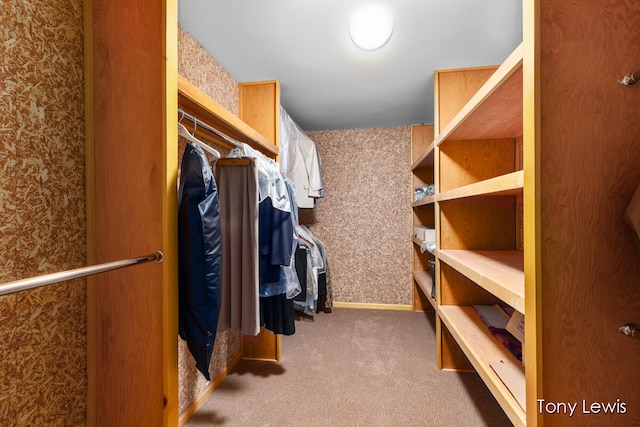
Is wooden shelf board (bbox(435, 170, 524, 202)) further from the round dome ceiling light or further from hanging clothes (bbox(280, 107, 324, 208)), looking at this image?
hanging clothes (bbox(280, 107, 324, 208))

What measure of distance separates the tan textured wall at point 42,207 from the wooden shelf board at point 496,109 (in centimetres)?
123

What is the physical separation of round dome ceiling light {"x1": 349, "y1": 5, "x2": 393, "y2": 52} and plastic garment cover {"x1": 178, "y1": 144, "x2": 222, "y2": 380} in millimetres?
1035

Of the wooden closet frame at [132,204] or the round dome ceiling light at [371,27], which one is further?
the round dome ceiling light at [371,27]

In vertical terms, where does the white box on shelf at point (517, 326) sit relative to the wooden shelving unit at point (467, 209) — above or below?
below

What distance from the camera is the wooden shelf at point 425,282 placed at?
1.97 meters

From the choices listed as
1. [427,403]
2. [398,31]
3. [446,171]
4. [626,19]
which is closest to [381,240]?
[446,171]

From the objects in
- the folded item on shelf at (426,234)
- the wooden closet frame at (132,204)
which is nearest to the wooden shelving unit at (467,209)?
the folded item on shelf at (426,234)

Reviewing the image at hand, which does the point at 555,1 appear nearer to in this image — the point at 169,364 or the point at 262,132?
the point at 169,364

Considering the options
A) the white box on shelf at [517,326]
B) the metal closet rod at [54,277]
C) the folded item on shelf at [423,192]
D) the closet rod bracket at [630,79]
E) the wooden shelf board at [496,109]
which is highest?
the wooden shelf board at [496,109]

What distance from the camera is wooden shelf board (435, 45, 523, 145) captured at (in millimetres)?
826

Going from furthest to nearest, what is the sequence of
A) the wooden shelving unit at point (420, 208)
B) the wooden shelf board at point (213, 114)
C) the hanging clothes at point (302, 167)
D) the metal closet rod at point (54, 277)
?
the wooden shelving unit at point (420, 208)
the hanging clothes at point (302, 167)
the wooden shelf board at point (213, 114)
the metal closet rod at point (54, 277)

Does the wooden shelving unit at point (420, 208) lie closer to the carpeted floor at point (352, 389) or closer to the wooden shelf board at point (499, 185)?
the carpeted floor at point (352, 389)

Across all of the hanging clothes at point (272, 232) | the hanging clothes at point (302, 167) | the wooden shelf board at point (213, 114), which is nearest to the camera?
the wooden shelf board at point (213, 114)

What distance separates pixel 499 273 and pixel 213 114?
52.8 inches
